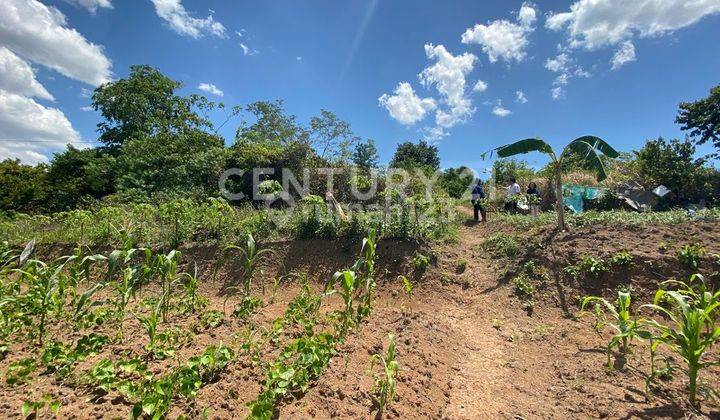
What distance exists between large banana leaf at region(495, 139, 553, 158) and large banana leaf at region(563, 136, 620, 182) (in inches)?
16.0

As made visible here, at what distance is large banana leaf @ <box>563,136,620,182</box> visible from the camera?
7.25 m

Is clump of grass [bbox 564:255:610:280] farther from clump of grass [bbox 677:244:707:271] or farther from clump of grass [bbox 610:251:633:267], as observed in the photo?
clump of grass [bbox 677:244:707:271]

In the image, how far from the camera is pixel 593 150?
23.7ft

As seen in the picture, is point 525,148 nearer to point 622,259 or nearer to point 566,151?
point 566,151

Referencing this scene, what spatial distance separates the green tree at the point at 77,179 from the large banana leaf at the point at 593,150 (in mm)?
16411

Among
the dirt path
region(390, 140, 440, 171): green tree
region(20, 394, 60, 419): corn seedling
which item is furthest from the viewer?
region(390, 140, 440, 171): green tree

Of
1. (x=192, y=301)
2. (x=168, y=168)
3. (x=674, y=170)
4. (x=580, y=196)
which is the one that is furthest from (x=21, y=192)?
(x=674, y=170)

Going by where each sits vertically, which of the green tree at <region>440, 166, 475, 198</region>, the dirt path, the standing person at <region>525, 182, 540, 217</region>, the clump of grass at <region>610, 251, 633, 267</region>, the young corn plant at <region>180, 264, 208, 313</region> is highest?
the green tree at <region>440, 166, 475, 198</region>

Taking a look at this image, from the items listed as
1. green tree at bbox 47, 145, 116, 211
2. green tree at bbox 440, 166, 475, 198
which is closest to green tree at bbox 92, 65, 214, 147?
green tree at bbox 47, 145, 116, 211

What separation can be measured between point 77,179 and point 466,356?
1747 cm

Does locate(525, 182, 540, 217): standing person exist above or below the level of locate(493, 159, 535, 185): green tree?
below

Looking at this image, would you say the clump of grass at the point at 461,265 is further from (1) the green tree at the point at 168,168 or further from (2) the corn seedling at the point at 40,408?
(1) the green tree at the point at 168,168

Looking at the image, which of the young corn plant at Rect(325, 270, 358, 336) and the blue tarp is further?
the blue tarp

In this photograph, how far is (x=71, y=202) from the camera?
1447 centimetres
